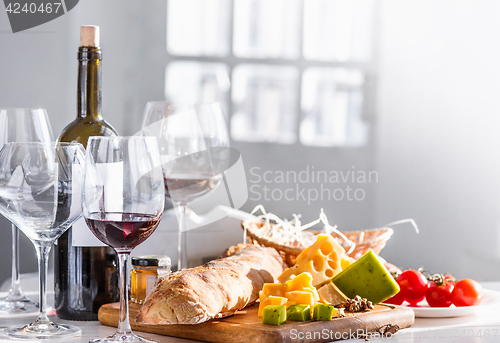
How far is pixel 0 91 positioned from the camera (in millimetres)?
1912

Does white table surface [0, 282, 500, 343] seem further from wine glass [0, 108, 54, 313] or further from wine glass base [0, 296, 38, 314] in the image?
wine glass [0, 108, 54, 313]

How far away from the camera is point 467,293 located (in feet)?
3.11

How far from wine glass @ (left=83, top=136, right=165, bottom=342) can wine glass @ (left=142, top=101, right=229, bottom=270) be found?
0.90 feet

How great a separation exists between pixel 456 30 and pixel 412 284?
174cm

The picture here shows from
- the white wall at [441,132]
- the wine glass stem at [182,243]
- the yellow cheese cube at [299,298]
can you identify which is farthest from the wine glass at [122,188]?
the white wall at [441,132]

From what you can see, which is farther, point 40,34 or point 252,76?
point 252,76

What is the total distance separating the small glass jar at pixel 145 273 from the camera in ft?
2.77

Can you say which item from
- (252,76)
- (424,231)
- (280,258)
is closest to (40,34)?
(252,76)

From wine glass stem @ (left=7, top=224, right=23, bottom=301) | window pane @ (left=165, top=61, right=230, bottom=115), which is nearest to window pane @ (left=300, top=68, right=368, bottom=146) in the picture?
window pane @ (left=165, top=61, right=230, bottom=115)

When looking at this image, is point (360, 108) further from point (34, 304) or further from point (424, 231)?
point (34, 304)

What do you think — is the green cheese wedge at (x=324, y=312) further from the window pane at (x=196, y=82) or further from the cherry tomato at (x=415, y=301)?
the window pane at (x=196, y=82)

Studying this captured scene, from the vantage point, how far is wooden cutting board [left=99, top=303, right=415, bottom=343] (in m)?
0.71

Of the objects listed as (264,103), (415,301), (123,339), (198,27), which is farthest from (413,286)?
(198,27)

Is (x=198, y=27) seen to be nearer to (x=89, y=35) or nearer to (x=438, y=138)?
(x=438, y=138)
